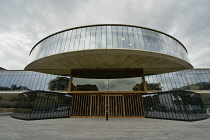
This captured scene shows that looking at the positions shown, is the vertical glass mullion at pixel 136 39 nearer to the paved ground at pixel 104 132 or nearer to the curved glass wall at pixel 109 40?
the curved glass wall at pixel 109 40

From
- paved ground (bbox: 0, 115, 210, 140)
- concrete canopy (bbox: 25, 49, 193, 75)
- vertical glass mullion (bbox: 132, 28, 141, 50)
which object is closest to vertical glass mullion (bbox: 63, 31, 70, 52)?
concrete canopy (bbox: 25, 49, 193, 75)

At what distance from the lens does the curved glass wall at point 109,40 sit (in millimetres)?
12672

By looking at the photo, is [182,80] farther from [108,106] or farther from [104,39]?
[104,39]

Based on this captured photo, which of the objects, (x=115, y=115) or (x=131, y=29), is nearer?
(x=131, y=29)

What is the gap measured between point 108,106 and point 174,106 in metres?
8.93

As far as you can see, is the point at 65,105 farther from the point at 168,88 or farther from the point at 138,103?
the point at 168,88

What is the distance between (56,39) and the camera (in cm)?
1504

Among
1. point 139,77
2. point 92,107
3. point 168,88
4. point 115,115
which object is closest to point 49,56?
point 92,107

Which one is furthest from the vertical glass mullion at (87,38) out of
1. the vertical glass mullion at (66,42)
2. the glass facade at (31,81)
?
the glass facade at (31,81)

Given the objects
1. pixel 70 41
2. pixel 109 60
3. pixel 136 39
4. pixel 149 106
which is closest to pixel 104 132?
pixel 109 60

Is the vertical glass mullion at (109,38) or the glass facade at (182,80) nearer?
the vertical glass mullion at (109,38)

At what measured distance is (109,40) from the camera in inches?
502

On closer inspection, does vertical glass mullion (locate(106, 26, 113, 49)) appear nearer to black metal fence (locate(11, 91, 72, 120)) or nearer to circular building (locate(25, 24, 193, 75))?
circular building (locate(25, 24, 193, 75))

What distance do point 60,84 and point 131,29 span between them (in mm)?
16057
